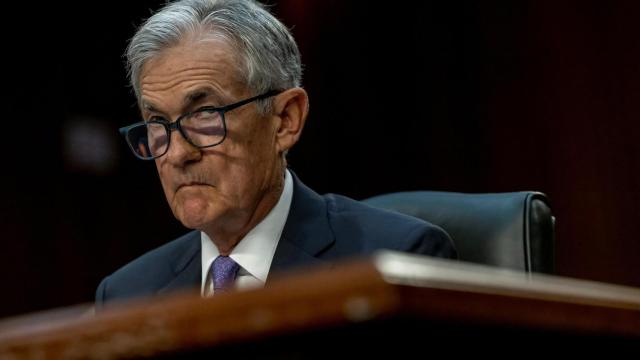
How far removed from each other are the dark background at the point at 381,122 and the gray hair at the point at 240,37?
117 cm

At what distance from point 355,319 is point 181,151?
130 cm

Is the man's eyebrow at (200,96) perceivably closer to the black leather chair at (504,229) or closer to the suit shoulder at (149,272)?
the suit shoulder at (149,272)

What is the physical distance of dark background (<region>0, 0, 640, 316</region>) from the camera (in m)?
2.80

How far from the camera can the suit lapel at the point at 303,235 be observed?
1789mm

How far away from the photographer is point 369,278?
1.74ft

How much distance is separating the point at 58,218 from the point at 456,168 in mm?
1282

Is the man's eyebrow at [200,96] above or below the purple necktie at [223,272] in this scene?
above

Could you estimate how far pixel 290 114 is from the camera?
6.39 ft

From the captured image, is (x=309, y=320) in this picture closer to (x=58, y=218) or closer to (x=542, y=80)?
(x=542, y=80)

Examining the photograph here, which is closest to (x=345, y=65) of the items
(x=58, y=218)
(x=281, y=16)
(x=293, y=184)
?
(x=281, y=16)

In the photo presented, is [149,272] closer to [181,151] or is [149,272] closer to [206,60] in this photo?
[181,151]

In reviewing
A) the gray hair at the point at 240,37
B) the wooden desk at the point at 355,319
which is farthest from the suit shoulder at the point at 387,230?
the wooden desk at the point at 355,319

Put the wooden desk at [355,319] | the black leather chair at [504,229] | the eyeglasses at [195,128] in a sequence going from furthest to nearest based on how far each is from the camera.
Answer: the eyeglasses at [195,128], the black leather chair at [504,229], the wooden desk at [355,319]

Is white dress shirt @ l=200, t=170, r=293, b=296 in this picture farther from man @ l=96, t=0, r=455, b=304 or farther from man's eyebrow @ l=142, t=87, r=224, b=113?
man's eyebrow @ l=142, t=87, r=224, b=113
